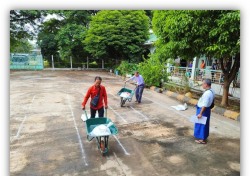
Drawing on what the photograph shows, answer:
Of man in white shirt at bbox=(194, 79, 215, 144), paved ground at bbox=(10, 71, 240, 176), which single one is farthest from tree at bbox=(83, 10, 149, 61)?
man in white shirt at bbox=(194, 79, 215, 144)

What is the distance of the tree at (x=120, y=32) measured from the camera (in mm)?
17281

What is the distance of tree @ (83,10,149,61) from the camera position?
17.3 m

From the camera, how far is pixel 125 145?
4594 millimetres

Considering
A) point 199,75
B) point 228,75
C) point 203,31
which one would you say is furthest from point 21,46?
point 228,75

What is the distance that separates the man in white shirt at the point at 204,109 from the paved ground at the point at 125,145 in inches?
7.7

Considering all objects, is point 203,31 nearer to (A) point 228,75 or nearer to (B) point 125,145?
(A) point 228,75

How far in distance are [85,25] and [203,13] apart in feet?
60.7

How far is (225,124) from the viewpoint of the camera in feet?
19.9

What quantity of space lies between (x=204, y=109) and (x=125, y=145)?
1.89 m

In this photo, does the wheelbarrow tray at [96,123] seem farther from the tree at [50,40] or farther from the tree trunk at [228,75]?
the tree at [50,40]

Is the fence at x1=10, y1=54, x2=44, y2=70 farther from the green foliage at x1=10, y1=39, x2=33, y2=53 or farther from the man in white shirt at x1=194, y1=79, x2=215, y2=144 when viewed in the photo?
the man in white shirt at x1=194, y1=79, x2=215, y2=144

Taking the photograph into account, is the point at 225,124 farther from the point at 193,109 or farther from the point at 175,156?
the point at 175,156

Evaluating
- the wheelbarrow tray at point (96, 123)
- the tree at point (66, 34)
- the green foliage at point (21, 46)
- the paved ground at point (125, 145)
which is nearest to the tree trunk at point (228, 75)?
the paved ground at point (125, 145)
